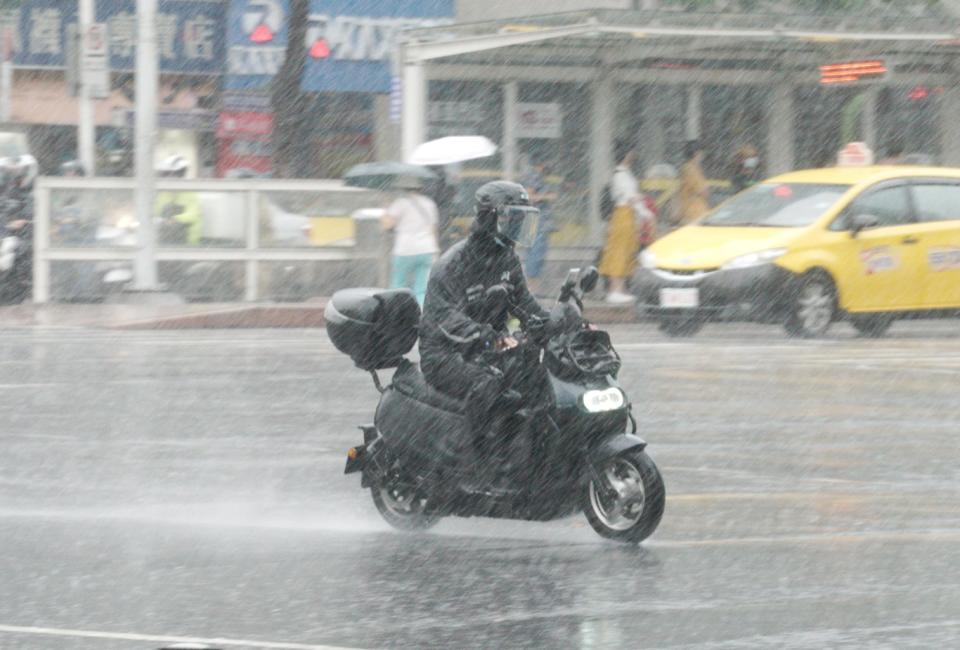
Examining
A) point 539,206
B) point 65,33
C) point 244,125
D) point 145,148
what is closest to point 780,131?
point 539,206

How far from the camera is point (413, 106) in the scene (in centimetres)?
2442

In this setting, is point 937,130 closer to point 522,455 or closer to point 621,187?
point 621,187

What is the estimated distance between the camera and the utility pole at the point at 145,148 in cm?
2256

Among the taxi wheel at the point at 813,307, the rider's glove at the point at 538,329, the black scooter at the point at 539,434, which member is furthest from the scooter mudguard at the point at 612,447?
the taxi wheel at the point at 813,307

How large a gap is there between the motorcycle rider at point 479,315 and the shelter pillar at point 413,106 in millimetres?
15717

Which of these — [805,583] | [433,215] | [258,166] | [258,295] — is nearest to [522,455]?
[805,583]

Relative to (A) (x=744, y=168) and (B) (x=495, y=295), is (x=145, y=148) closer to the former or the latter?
(A) (x=744, y=168)

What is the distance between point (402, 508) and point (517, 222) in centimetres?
144

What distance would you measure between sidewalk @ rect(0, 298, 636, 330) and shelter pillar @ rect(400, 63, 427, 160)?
2.64m

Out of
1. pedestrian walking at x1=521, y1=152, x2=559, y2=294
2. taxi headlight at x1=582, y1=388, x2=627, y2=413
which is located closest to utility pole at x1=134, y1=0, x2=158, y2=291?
→ pedestrian walking at x1=521, y1=152, x2=559, y2=294

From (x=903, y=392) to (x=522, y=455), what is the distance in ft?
22.4

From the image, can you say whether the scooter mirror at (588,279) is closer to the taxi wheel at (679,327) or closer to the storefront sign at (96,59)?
the taxi wheel at (679,327)

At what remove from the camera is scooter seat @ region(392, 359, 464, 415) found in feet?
28.8

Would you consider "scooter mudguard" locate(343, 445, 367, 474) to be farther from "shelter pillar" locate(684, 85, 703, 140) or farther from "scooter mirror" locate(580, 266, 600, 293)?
"shelter pillar" locate(684, 85, 703, 140)
